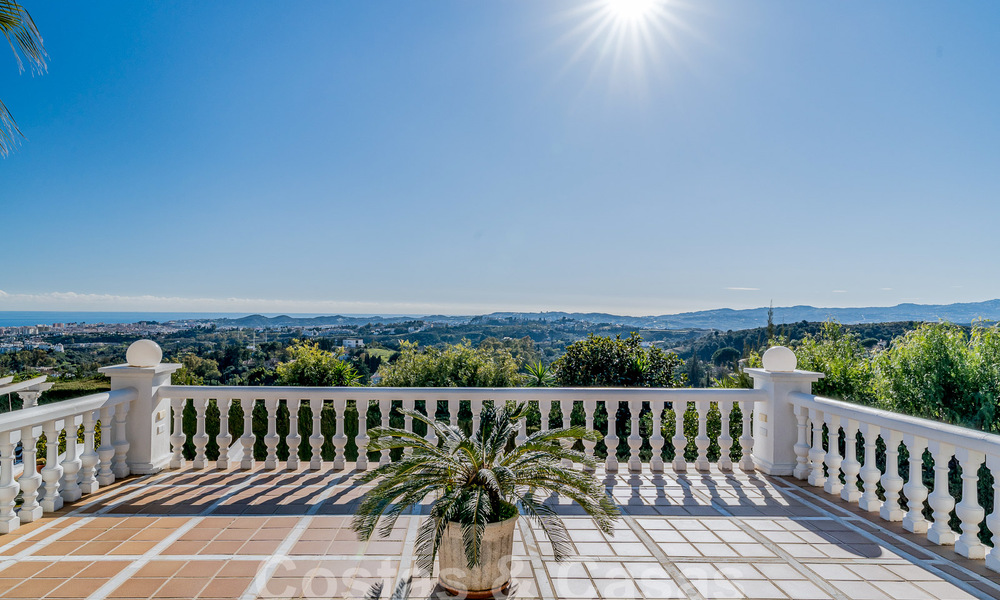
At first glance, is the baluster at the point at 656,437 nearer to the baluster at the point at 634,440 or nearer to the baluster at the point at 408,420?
the baluster at the point at 634,440

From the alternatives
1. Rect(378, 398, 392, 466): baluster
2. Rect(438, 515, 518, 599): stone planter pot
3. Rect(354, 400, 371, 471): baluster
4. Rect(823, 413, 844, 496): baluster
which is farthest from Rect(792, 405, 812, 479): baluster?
Rect(354, 400, 371, 471): baluster

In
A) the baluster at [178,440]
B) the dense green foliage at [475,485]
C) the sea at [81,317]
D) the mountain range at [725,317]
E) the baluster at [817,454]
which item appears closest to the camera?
the dense green foliage at [475,485]

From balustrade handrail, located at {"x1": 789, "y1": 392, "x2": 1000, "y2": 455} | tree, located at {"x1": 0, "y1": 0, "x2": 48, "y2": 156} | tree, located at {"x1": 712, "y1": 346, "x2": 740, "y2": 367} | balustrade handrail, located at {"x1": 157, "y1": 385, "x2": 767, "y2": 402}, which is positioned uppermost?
tree, located at {"x1": 0, "y1": 0, "x2": 48, "y2": 156}

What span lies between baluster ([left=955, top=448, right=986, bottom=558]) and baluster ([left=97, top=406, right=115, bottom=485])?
566 centimetres

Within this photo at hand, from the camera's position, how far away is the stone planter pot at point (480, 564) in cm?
194

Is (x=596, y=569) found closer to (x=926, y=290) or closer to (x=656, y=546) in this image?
(x=656, y=546)

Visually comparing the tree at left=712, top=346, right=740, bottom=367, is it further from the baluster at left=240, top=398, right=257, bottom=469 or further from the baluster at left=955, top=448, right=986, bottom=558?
the baluster at left=240, top=398, right=257, bottom=469

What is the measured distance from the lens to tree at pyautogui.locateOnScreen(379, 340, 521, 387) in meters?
9.36

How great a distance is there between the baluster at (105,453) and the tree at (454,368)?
601cm

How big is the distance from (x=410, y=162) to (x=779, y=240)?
7690mm

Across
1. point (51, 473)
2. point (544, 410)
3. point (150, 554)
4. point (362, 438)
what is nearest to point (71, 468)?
point (51, 473)

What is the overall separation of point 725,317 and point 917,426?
13.7 meters

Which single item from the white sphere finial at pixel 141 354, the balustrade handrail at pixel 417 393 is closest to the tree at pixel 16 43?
the white sphere finial at pixel 141 354

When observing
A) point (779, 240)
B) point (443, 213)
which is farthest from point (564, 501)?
point (779, 240)
